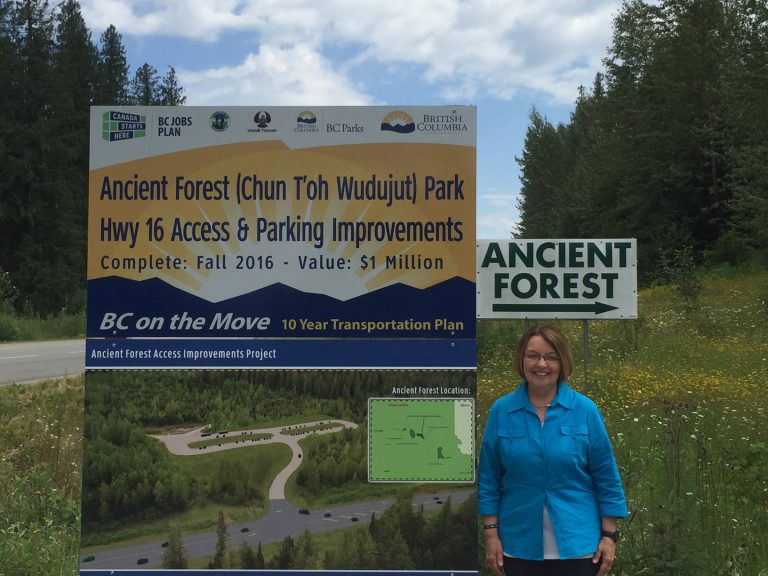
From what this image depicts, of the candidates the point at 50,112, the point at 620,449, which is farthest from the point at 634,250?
the point at 50,112

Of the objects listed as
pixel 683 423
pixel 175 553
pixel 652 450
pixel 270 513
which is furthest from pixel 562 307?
pixel 175 553

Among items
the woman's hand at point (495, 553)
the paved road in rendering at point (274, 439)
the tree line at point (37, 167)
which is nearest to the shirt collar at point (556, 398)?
the woman's hand at point (495, 553)

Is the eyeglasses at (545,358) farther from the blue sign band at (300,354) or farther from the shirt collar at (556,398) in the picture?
the blue sign band at (300,354)

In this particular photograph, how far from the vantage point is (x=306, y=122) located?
338 cm

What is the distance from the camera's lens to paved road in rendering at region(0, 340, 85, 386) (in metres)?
13.9

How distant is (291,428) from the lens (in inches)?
132

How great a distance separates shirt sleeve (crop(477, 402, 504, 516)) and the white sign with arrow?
4.70m

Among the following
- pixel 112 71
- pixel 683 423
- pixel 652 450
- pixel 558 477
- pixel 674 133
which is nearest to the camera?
pixel 558 477

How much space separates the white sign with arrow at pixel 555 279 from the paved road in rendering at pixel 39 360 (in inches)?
348

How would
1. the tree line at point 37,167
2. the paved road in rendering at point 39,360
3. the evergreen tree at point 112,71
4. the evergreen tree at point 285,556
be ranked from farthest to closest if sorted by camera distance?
1. the evergreen tree at point 112,71
2. the tree line at point 37,167
3. the paved road in rendering at point 39,360
4. the evergreen tree at point 285,556

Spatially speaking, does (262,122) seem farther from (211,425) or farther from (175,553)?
(175,553)

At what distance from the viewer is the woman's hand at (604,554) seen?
2924 millimetres

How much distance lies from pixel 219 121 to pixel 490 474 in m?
1.99

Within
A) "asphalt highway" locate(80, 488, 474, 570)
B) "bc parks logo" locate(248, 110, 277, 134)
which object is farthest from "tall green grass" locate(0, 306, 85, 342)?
"bc parks logo" locate(248, 110, 277, 134)
